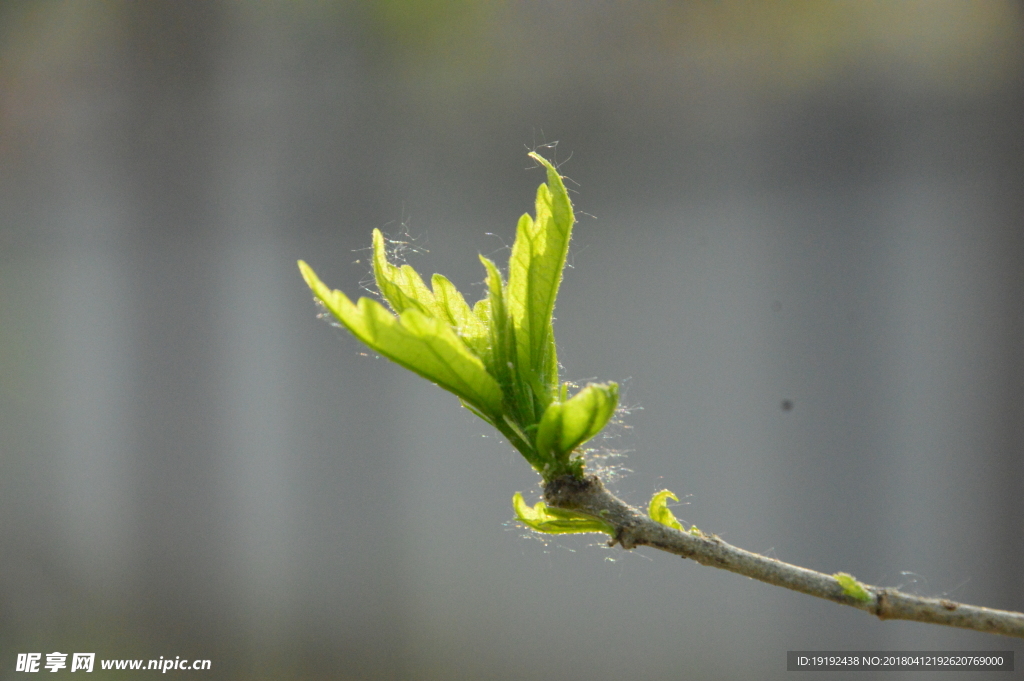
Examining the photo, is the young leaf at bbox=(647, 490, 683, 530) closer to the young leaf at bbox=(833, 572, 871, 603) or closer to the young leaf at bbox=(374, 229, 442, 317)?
the young leaf at bbox=(833, 572, 871, 603)

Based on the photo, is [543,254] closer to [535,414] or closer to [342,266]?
[535,414]

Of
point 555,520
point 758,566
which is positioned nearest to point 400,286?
point 555,520

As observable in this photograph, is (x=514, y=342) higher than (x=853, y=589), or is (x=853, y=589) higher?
(x=514, y=342)

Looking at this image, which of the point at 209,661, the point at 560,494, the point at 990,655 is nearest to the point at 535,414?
the point at 560,494

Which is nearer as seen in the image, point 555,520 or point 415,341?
point 415,341

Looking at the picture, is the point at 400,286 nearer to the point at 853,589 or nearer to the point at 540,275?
the point at 540,275

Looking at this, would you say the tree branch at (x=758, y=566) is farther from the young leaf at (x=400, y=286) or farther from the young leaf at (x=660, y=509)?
the young leaf at (x=400, y=286)
